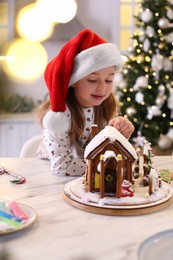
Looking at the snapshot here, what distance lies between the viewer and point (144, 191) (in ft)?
3.64

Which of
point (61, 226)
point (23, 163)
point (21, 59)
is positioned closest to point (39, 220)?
point (61, 226)

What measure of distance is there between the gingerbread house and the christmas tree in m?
2.49

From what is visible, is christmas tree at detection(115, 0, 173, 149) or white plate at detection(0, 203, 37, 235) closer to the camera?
white plate at detection(0, 203, 37, 235)

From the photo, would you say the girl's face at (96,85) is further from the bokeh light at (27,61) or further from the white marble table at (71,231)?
the bokeh light at (27,61)

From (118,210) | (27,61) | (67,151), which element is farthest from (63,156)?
(27,61)

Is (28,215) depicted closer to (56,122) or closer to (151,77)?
(56,122)

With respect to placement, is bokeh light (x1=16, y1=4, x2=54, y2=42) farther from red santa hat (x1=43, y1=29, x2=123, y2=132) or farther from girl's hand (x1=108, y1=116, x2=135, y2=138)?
girl's hand (x1=108, y1=116, x2=135, y2=138)

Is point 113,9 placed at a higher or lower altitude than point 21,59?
higher

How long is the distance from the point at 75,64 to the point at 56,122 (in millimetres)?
211

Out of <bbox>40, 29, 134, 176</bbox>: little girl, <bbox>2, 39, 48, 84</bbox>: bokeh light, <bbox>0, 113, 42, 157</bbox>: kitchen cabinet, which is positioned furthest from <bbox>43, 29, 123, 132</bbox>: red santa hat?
<bbox>2, 39, 48, 84</bbox>: bokeh light

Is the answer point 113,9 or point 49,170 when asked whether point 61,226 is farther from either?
point 113,9

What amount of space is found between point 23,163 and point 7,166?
0.07 m

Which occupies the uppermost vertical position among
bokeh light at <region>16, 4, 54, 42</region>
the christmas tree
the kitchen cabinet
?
bokeh light at <region>16, 4, 54, 42</region>

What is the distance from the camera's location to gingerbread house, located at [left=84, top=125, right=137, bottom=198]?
3.40 ft
